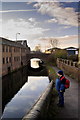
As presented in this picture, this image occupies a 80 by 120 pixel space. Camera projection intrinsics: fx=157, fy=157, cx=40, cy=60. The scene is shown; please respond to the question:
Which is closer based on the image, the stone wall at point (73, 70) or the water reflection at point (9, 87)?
the stone wall at point (73, 70)

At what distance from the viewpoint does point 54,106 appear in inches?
297

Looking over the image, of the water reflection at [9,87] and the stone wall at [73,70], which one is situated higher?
the stone wall at [73,70]

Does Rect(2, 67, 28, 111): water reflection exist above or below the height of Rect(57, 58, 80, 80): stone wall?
below

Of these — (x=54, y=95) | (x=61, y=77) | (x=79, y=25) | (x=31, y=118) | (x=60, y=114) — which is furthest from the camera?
(x=79, y=25)

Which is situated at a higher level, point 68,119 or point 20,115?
point 68,119

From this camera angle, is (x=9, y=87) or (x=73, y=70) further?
(x=9, y=87)

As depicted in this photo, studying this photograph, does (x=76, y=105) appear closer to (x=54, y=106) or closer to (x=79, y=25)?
(x=54, y=106)

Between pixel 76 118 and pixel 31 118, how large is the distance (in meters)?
2.96

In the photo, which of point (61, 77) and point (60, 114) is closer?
point (60, 114)

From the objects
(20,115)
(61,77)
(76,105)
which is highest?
(61,77)

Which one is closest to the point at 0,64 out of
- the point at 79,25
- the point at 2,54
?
the point at 2,54

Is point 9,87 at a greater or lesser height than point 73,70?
lesser

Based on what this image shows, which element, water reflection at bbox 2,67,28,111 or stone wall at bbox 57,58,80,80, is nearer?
stone wall at bbox 57,58,80,80

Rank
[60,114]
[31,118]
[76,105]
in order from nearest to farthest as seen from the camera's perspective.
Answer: [31,118], [60,114], [76,105]
